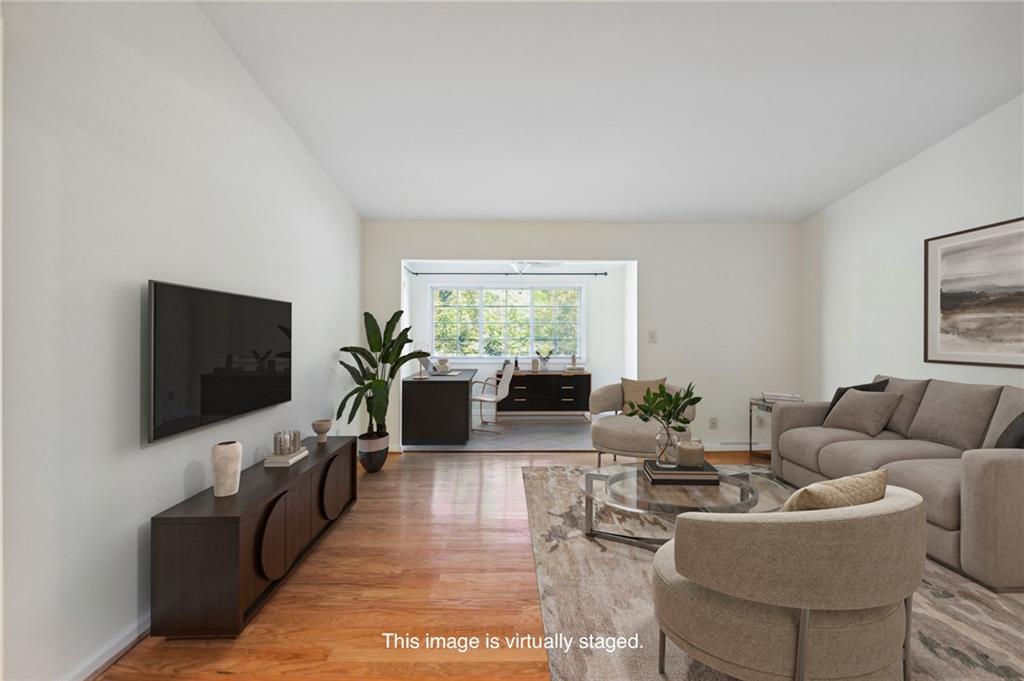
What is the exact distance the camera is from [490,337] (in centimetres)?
804

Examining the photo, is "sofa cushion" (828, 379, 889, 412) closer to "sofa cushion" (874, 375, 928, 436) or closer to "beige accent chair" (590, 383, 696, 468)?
"sofa cushion" (874, 375, 928, 436)

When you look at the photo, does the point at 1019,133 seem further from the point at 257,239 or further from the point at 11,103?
the point at 11,103

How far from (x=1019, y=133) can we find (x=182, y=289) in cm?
469

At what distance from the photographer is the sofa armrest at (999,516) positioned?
2273 millimetres

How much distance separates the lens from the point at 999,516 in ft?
7.49

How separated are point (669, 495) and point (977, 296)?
264 centimetres

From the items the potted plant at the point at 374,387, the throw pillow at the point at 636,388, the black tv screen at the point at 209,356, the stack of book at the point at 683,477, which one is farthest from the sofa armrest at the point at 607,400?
the black tv screen at the point at 209,356

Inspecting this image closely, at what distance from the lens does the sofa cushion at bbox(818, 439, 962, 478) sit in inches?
117

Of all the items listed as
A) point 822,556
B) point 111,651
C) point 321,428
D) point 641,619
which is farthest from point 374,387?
point 822,556

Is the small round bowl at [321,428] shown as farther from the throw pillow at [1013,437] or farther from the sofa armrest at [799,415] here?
the throw pillow at [1013,437]

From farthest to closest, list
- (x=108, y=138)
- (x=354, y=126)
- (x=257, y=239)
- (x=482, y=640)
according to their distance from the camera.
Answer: (x=354, y=126)
(x=257, y=239)
(x=482, y=640)
(x=108, y=138)

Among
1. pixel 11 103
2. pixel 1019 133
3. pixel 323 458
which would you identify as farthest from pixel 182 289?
pixel 1019 133

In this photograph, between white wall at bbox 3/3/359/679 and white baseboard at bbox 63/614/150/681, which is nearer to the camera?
white wall at bbox 3/3/359/679

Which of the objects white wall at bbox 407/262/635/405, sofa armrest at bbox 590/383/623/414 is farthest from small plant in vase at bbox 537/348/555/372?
sofa armrest at bbox 590/383/623/414
